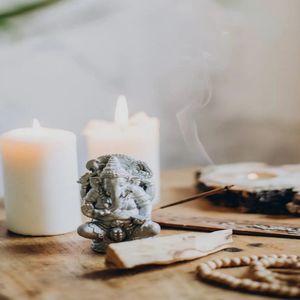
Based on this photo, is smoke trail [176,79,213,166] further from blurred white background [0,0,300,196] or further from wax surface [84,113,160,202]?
wax surface [84,113,160,202]

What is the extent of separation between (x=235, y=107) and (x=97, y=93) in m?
0.27

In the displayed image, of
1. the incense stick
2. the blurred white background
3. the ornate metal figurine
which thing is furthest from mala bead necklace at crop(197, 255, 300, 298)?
the blurred white background

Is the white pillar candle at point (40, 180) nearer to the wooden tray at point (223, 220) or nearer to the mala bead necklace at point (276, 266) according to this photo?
the wooden tray at point (223, 220)

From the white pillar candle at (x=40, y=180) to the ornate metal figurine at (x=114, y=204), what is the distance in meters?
0.09

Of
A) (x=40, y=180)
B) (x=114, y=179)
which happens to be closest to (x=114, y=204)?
(x=114, y=179)

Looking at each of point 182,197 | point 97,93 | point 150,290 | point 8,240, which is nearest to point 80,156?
point 97,93

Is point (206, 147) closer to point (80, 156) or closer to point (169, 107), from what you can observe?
point (169, 107)

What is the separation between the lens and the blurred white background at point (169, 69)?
4.20 ft

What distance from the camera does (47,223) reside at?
40.8 inches

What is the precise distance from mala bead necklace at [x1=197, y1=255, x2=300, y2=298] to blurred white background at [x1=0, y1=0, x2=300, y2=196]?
0.52 m

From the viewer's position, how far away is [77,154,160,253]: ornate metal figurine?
0.93 metres

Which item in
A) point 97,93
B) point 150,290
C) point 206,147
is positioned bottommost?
point 150,290

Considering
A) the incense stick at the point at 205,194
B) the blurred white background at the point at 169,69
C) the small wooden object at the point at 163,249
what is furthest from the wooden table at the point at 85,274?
the blurred white background at the point at 169,69

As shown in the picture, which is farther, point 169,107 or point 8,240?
point 169,107
